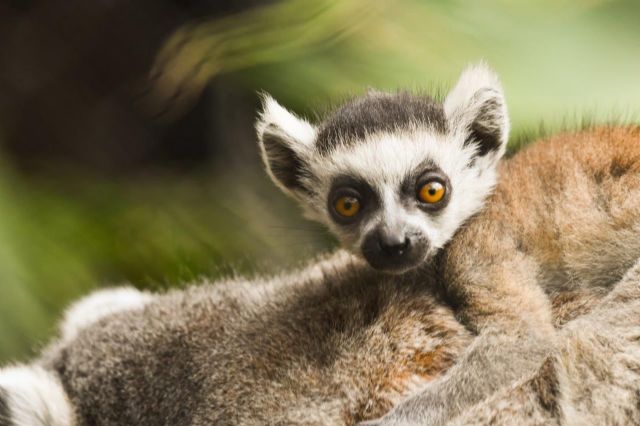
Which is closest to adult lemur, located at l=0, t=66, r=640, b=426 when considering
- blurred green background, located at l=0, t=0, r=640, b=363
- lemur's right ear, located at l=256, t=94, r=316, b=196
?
lemur's right ear, located at l=256, t=94, r=316, b=196

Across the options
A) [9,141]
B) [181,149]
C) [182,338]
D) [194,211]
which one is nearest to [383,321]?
[182,338]

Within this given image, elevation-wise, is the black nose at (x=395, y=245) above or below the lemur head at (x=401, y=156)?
below

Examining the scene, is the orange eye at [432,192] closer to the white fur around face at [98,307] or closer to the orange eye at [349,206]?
the orange eye at [349,206]

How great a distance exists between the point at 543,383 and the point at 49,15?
4.33 m

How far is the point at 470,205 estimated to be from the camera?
3045 millimetres

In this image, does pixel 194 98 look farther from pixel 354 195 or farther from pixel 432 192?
pixel 432 192

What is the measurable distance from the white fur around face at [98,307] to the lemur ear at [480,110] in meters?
1.35

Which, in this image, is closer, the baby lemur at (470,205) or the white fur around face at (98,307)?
the baby lemur at (470,205)

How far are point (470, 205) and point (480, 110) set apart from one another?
396 mm

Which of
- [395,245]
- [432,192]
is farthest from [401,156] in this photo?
[395,245]

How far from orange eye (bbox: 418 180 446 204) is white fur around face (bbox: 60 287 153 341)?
1091 millimetres

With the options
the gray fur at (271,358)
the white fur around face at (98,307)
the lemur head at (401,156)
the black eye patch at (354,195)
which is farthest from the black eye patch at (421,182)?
the white fur around face at (98,307)

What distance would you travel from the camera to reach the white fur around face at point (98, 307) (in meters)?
3.18

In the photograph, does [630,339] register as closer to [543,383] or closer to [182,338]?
[543,383]
